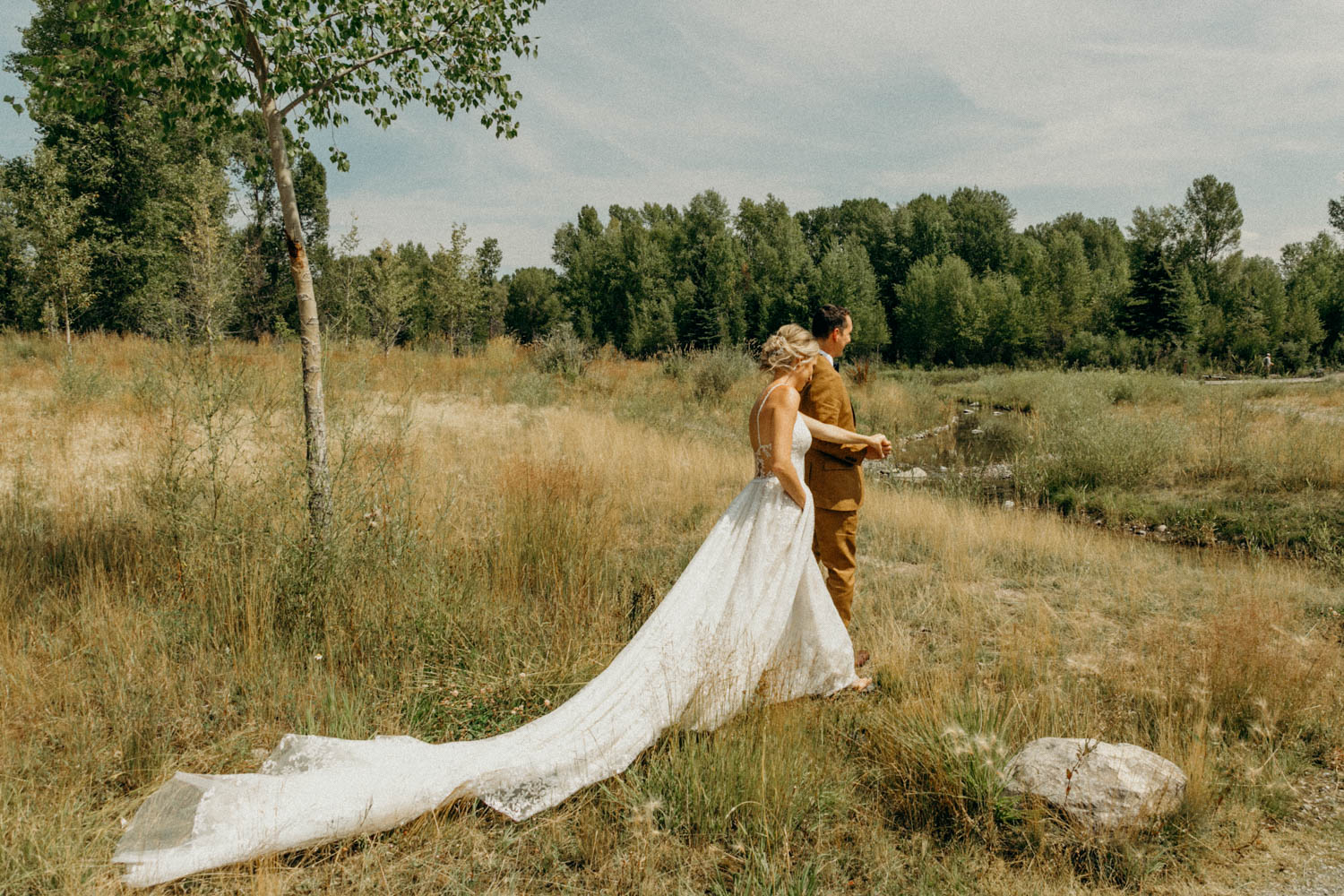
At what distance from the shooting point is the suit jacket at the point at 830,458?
14.1 ft

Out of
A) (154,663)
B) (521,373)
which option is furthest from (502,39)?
(521,373)

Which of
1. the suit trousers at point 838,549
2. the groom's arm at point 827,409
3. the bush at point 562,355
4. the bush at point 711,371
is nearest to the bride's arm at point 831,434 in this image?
the groom's arm at point 827,409

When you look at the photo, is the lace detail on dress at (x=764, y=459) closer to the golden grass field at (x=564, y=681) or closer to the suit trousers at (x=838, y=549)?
the suit trousers at (x=838, y=549)

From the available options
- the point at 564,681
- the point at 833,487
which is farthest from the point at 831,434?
the point at 564,681

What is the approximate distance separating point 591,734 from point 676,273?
61967 mm

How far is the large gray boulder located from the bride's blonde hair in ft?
7.10

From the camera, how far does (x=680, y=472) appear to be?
367 inches

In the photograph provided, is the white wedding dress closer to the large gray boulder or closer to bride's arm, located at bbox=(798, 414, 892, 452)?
bride's arm, located at bbox=(798, 414, 892, 452)

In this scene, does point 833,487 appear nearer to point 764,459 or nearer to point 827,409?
point 827,409

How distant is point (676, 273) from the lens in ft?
206

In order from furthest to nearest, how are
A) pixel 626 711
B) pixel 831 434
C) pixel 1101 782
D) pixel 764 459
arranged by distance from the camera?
pixel 831 434 → pixel 764 459 → pixel 626 711 → pixel 1101 782

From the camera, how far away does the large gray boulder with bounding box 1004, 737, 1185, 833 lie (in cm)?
282

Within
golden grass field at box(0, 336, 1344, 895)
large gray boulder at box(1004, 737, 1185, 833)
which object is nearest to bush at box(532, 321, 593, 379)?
golden grass field at box(0, 336, 1344, 895)

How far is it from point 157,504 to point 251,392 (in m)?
0.87
